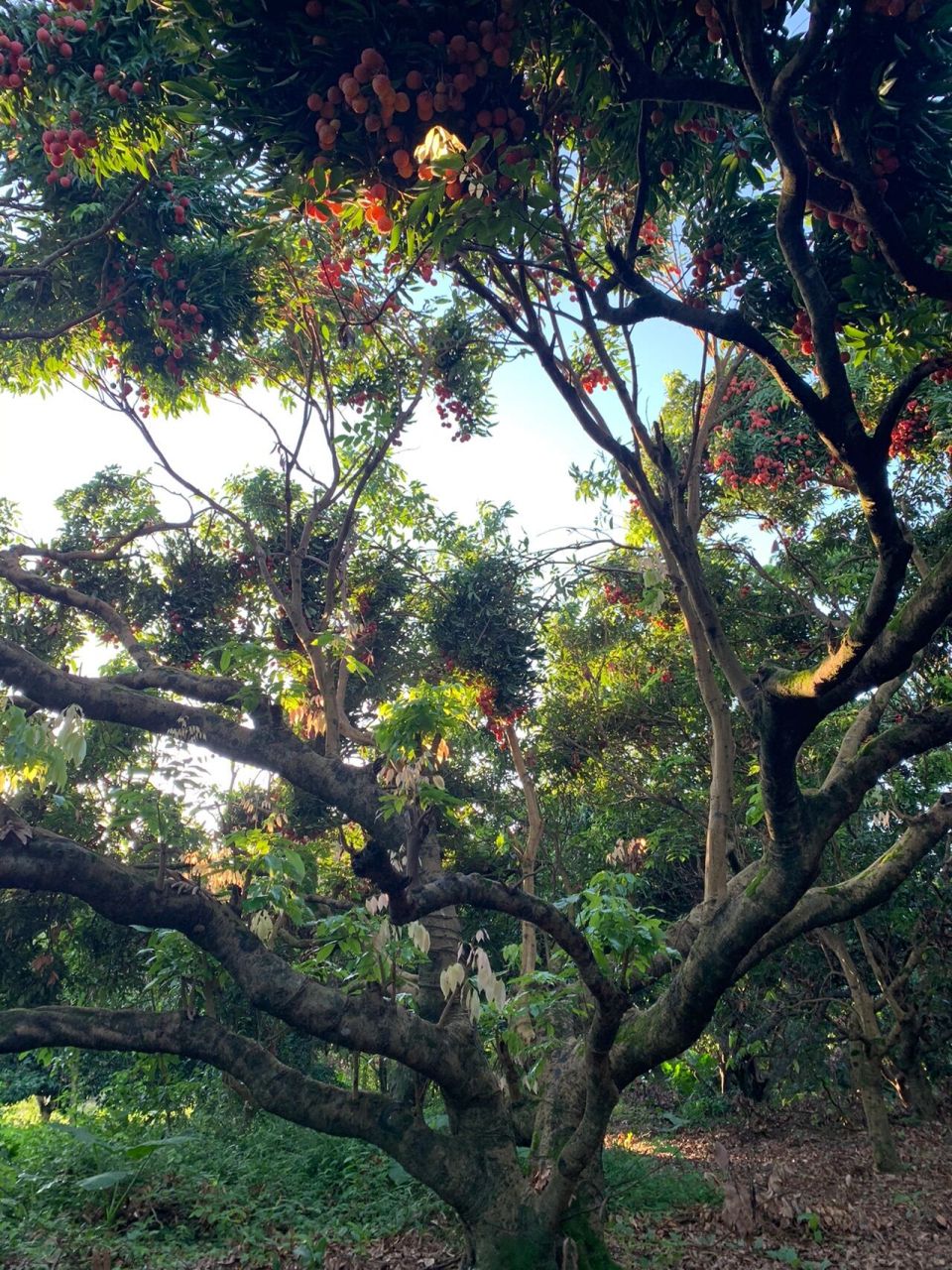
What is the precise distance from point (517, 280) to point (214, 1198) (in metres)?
8.87

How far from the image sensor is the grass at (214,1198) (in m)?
6.28

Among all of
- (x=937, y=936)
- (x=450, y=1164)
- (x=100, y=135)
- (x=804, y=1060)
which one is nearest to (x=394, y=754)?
(x=450, y=1164)

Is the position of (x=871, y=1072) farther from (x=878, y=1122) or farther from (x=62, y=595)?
(x=62, y=595)

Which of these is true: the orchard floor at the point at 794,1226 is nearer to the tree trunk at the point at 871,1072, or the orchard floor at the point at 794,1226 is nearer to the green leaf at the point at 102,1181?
the tree trunk at the point at 871,1072

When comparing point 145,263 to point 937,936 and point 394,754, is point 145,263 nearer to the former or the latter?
point 394,754

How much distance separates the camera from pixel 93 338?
8.55 metres

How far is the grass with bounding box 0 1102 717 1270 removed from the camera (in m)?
6.28

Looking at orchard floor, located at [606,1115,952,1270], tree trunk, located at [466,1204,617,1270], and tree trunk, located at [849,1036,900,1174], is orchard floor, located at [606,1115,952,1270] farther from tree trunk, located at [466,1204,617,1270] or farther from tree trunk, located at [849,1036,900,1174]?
tree trunk, located at [466,1204,617,1270]

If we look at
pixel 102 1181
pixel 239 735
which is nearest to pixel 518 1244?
pixel 102 1181

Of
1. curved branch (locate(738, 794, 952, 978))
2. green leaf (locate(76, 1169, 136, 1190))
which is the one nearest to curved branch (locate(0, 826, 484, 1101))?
curved branch (locate(738, 794, 952, 978))

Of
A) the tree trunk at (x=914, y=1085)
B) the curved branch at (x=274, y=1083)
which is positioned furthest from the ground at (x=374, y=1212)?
the tree trunk at (x=914, y=1085)

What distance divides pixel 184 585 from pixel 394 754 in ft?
22.1

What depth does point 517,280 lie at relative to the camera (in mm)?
7152

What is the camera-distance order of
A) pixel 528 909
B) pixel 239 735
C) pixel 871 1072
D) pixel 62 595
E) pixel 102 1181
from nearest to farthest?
pixel 528 909, pixel 102 1181, pixel 239 735, pixel 62 595, pixel 871 1072
